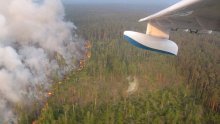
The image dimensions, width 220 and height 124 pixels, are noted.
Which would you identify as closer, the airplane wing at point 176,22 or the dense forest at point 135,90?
the airplane wing at point 176,22

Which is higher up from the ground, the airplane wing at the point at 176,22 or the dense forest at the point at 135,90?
the airplane wing at the point at 176,22

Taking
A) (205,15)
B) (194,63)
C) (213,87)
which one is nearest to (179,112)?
(213,87)

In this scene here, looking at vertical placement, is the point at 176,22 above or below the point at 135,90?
above

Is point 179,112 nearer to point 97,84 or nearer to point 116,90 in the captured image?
point 116,90

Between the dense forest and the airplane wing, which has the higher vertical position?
the airplane wing

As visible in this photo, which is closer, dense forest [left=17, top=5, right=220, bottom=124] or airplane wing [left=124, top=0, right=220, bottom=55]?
airplane wing [left=124, top=0, right=220, bottom=55]
